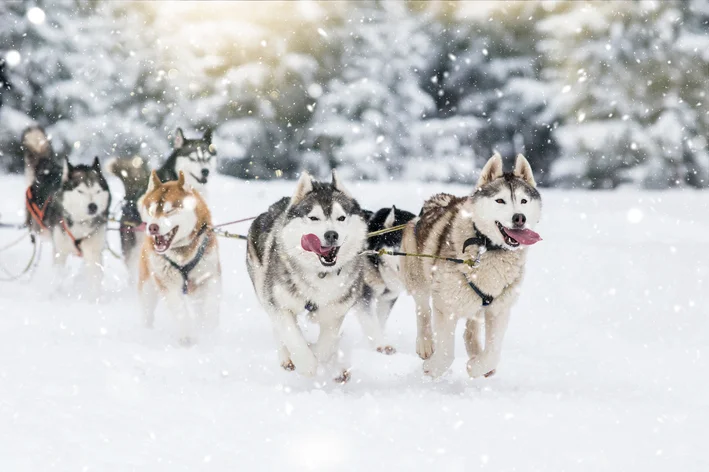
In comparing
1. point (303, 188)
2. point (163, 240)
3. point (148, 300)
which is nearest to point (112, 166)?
point (148, 300)

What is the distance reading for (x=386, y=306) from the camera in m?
5.21

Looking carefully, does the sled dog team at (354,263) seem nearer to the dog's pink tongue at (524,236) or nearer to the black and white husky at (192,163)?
the dog's pink tongue at (524,236)

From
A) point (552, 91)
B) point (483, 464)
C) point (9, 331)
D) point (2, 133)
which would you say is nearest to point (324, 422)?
point (483, 464)

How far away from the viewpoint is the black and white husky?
6590 millimetres

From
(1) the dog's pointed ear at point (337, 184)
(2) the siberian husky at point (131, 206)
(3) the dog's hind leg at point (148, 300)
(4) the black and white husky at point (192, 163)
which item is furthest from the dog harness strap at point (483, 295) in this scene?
(2) the siberian husky at point (131, 206)

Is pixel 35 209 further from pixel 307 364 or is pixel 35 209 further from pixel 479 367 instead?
pixel 479 367

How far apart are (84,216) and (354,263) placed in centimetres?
362

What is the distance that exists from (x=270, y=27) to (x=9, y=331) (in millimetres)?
12508

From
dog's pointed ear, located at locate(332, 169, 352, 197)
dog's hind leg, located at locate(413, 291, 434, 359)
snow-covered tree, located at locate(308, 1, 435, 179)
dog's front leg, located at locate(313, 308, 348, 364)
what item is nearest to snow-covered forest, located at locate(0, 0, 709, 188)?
snow-covered tree, located at locate(308, 1, 435, 179)

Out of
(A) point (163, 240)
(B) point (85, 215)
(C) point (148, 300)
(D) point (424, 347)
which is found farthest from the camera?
(B) point (85, 215)

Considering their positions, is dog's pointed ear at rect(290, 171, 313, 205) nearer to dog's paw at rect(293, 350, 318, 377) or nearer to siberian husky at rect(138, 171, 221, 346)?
dog's paw at rect(293, 350, 318, 377)

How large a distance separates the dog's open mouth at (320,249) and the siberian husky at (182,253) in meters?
1.47

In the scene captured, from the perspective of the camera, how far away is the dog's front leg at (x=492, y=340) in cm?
377

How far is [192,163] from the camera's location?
6617mm
